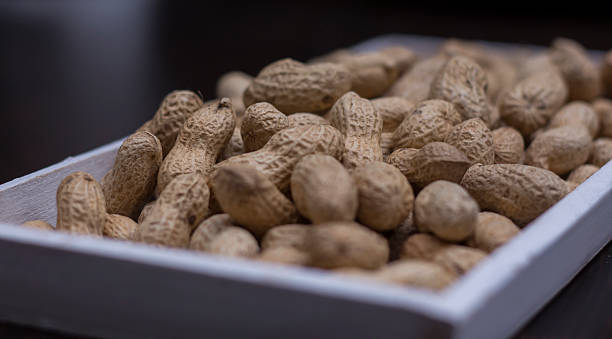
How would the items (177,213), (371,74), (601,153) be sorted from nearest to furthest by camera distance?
(177,213), (601,153), (371,74)

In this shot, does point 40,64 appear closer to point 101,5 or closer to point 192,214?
point 101,5

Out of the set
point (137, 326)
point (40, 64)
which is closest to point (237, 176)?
point (137, 326)

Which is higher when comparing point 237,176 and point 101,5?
point 237,176

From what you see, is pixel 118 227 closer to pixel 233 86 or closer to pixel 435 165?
pixel 435 165

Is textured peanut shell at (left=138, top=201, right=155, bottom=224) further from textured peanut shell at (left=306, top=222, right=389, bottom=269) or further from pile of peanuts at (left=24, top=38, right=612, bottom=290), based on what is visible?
textured peanut shell at (left=306, top=222, right=389, bottom=269)

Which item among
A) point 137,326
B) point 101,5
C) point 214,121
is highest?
point 214,121

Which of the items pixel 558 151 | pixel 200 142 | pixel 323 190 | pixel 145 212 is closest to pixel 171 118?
pixel 200 142
